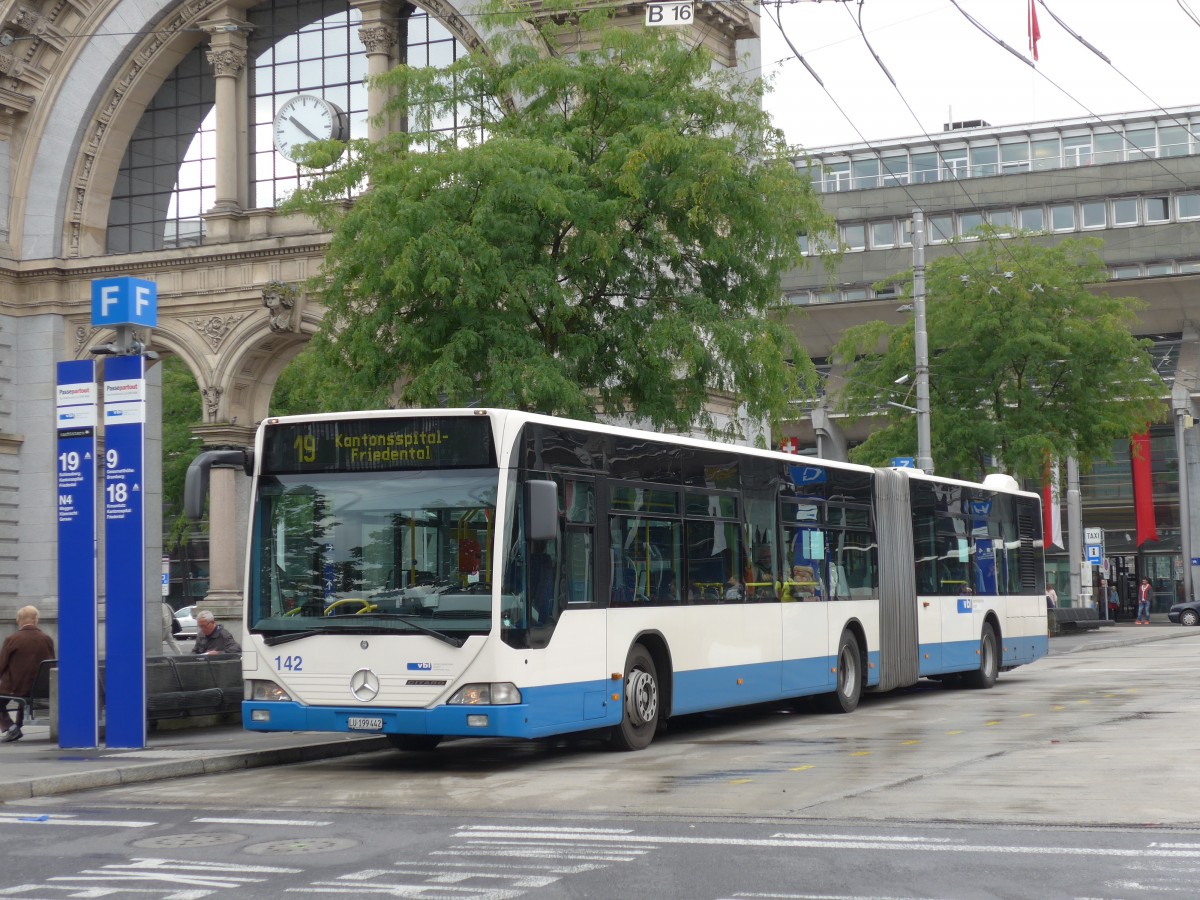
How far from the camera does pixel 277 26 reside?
1414 inches

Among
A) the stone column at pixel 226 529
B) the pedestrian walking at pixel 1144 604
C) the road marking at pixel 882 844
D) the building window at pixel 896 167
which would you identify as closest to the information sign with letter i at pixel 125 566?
the road marking at pixel 882 844

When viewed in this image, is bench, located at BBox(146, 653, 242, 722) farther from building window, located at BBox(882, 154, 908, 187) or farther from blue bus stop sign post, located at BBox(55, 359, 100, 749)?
building window, located at BBox(882, 154, 908, 187)

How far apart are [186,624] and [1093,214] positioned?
36263 millimetres

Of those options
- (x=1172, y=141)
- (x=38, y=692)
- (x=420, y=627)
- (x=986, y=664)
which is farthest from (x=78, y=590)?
(x=1172, y=141)

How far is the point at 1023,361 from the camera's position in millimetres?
37688

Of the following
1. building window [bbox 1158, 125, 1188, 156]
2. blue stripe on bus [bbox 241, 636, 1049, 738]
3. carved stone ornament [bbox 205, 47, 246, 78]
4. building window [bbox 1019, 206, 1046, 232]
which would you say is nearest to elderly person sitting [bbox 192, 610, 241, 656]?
blue stripe on bus [bbox 241, 636, 1049, 738]

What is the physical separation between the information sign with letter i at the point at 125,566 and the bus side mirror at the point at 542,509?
3726 mm

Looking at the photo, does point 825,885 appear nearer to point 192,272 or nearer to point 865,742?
point 865,742

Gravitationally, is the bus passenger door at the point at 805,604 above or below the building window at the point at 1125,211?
below

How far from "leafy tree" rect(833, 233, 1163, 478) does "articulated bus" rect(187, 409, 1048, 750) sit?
20687mm

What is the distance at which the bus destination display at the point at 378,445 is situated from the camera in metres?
14.0

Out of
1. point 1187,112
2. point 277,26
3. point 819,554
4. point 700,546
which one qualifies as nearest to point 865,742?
point 700,546

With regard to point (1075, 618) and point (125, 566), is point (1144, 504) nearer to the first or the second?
point (1075, 618)

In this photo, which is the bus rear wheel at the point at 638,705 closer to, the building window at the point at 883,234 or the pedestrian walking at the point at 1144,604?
the pedestrian walking at the point at 1144,604
